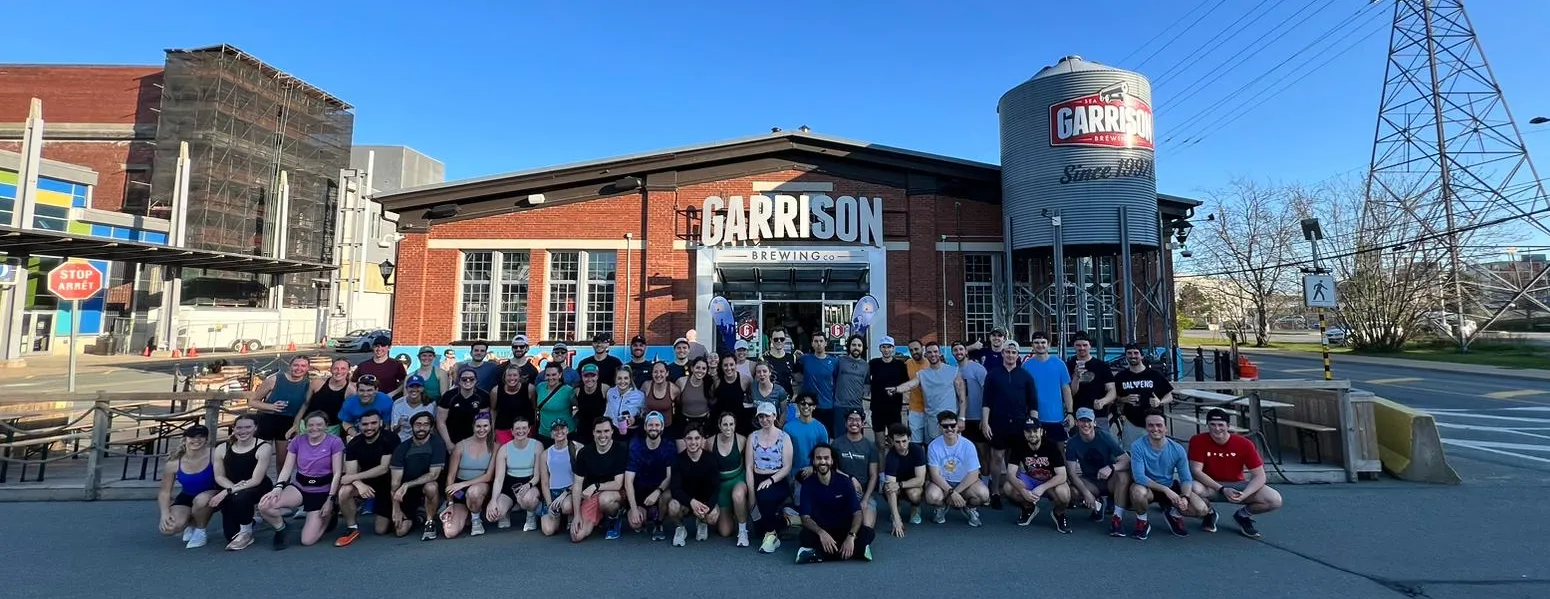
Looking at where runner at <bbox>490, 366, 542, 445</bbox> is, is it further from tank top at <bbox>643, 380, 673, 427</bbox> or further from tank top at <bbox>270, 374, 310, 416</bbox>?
tank top at <bbox>270, 374, 310, 416</bbox>

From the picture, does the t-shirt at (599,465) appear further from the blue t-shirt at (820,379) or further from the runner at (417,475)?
the blue t-shirt at (820,379)

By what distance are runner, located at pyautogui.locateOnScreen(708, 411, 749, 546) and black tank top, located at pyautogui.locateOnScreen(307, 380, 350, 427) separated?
168 inches

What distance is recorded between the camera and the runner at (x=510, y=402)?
6648 mm

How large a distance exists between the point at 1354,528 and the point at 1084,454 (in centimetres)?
249

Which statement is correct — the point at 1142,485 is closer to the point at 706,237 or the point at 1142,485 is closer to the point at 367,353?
the point at 706,237

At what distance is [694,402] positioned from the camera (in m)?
6.55

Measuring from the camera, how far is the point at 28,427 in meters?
8.44

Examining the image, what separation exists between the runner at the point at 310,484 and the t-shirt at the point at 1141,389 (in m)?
8.15

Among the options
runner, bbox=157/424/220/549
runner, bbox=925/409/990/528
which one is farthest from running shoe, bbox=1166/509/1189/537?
runner, bbox=157/424/220/549

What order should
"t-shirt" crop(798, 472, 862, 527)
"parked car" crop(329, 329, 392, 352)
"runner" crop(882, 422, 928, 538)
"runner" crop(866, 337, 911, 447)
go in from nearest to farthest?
"t-shirt" crop(798, 472, 862, 527) → "runner" crop(882, 422, 928, 538) → "runner" crop(866, 337, 911, 447) → "parked car" crop(329, 329, 392, 352)

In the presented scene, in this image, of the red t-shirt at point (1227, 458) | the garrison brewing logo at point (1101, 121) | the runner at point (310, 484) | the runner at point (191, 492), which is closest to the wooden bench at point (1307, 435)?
the red t-shirt at point (1227, 458)

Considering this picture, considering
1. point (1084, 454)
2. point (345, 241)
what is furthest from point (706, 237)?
point (345, 241)

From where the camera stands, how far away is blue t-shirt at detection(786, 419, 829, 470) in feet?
19.4

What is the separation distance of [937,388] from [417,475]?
540 centimetres
